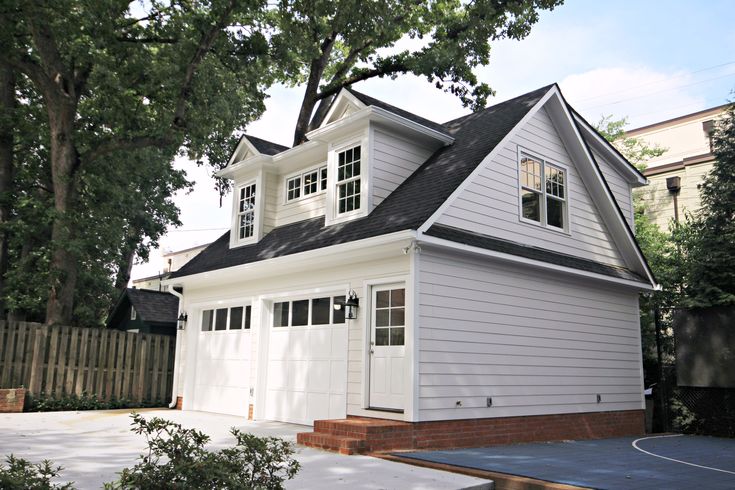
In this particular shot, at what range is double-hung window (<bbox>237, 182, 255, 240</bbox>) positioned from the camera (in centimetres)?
1457

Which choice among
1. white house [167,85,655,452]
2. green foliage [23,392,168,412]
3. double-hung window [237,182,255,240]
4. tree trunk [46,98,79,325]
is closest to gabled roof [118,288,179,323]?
tree trunk [46,98,79,325]

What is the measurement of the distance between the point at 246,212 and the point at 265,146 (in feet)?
5.34

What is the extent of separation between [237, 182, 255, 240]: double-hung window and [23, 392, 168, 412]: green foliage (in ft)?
15.7

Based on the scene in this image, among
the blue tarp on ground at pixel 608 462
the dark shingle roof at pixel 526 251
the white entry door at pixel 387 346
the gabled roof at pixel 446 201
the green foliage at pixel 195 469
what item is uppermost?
the gabled roof at pixel 446 201

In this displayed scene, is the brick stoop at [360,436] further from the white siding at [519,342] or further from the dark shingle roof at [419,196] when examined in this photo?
the dark shingle roof at [419,196]

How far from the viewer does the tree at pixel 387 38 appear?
16453mm

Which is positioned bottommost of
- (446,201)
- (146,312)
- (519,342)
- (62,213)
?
(519,342)

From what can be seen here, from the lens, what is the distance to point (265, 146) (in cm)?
1467

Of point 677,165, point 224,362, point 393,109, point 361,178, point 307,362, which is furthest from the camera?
point 677,165

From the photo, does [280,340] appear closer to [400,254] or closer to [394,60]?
[400,254]

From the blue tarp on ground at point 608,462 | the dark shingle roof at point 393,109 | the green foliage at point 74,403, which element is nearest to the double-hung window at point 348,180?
the dark shingle roof at point 393,109

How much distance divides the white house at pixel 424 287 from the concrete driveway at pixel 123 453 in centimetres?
79

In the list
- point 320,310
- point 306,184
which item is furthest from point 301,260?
point 306,184

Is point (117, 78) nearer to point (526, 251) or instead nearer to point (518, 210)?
point (518, 210)
